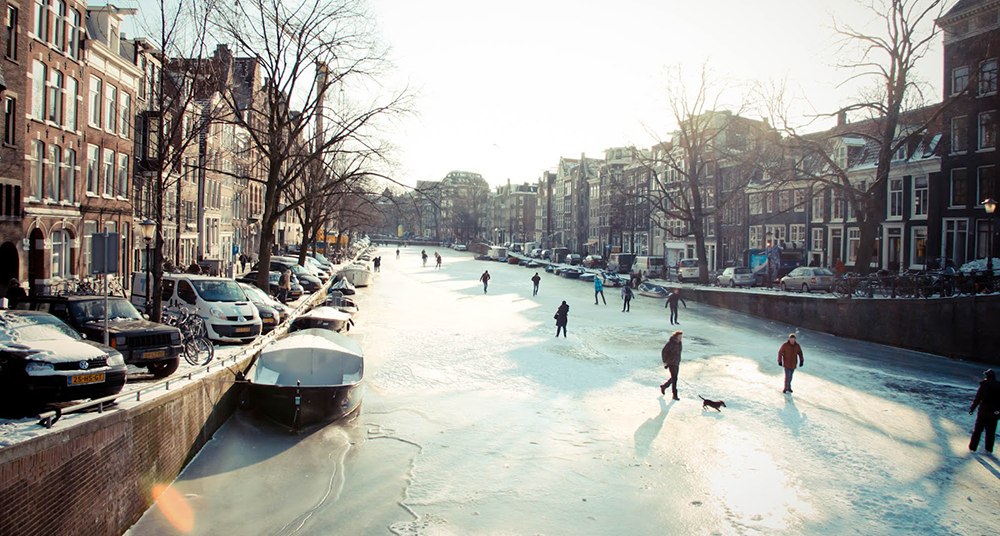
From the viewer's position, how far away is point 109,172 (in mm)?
30047

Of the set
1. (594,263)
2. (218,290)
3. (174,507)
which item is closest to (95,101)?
(218,290)

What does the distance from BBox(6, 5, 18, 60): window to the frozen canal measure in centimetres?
1566

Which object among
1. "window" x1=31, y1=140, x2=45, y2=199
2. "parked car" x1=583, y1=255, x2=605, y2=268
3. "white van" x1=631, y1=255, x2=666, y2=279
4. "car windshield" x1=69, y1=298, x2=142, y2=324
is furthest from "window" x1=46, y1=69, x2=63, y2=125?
"parked car" x1=583, y1=255, x2=605, y2=268

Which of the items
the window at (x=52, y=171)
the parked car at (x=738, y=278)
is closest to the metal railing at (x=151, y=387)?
the window at (x=52, y=171)

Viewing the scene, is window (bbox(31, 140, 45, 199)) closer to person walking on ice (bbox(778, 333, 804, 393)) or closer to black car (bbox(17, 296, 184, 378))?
black car (bbox(17, 296, 184, 378))

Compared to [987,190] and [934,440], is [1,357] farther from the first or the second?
[987,190]

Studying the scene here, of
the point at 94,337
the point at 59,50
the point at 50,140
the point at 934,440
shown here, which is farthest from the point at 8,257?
the point at 934,440

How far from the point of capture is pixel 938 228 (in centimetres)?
3747

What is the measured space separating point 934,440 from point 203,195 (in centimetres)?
4560

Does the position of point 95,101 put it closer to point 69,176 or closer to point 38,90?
point 69,176

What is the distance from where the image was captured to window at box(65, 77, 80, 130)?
85.3 ft

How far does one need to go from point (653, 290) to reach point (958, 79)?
2099 cm

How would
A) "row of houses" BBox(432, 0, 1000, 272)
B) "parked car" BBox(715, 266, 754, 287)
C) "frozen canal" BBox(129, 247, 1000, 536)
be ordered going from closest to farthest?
1. "frozen canal" BBox(129, 247, 1000, 536)
2. "row of houses" BBox(432, 0, 1000, 272)
3. "parked car" BBox(715, 266, 754, 287)

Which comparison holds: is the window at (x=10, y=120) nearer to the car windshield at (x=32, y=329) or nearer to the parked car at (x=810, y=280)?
the car windshield at (x=32, y=329)
